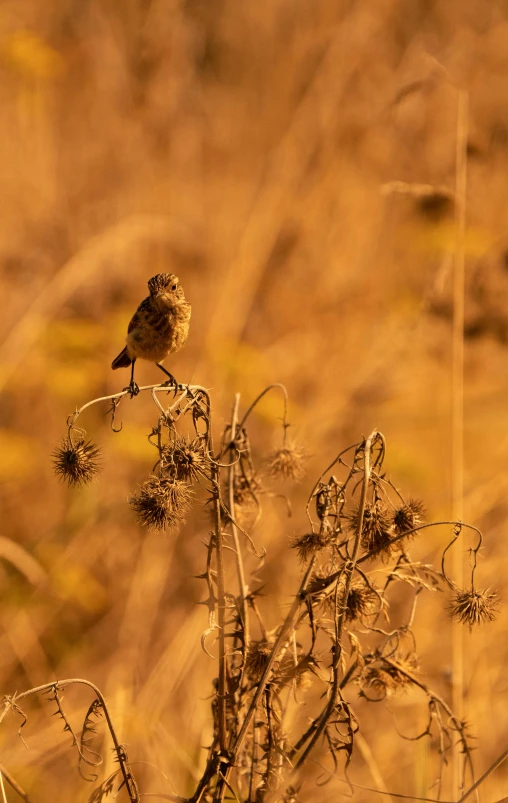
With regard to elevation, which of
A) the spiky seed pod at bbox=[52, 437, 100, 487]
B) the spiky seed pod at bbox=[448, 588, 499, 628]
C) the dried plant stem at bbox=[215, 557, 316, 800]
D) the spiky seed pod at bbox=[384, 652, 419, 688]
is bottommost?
the dried plant stem at bbox=[215, 557, 316, 800]

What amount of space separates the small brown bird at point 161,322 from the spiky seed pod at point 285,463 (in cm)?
96

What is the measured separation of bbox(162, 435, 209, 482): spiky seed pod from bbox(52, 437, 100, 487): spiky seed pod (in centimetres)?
15

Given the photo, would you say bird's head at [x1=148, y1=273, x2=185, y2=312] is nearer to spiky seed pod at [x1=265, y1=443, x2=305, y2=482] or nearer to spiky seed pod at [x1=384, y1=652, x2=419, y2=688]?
spiky seed pod at [x1=265, y1=443, x2=305, y2=482]

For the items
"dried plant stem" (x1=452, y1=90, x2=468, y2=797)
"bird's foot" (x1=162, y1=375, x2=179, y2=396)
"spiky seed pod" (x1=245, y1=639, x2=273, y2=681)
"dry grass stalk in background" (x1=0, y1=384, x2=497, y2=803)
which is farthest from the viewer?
"dried plant stem" (x1=452, y1=90, x2=468, y2=797)

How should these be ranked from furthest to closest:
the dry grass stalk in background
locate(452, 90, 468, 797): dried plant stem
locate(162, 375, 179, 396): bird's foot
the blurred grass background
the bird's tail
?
1. the blurred grass background
2. the bird's tail
3. locate(452, 90, 468, 797): dried plant stem
4. locate(162, 375, 179, 396): bird's foot
5. the dry grass stalk in background

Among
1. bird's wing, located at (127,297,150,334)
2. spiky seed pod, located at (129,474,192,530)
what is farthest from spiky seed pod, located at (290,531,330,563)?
bird's wing, located at (127,297,150,334)

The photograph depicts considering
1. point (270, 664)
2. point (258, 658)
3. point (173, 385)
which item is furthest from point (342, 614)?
point (173, 385)

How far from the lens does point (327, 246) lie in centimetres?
634

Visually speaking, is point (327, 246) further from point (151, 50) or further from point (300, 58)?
point (151, 50)

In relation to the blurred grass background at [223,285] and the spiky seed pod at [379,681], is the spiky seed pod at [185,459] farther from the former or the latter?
the blurred grass background at [223,285]

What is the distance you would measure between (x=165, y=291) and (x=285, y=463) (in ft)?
3.60

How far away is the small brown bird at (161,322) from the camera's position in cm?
289

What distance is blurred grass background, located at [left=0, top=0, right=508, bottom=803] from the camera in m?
3.67

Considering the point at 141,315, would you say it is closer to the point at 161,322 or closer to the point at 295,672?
the point at 161,322
